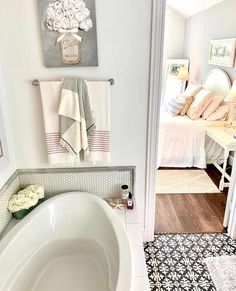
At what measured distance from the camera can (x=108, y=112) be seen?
178 cm

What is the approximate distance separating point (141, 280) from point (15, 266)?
83cm

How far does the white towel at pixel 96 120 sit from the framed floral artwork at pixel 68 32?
0.16 metres

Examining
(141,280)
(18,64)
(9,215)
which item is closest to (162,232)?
(141,280)

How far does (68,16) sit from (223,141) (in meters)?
2.16

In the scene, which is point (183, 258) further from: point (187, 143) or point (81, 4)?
point (81, 4)

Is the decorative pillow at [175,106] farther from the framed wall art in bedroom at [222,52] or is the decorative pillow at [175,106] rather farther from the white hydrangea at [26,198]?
the white hydrangea at [26,198]

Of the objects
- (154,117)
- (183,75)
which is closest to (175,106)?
(183,75)

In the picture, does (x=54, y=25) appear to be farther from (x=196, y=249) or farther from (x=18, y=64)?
(x=196, y=249)

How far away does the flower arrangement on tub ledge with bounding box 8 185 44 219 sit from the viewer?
1805 mm

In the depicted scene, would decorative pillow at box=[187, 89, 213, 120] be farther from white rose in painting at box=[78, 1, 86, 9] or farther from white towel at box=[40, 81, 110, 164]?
white rose in painting at box=[78, 1, 86, 9]

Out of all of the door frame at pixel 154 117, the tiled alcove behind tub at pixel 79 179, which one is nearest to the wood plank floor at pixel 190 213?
the door frame at pixel 154 117

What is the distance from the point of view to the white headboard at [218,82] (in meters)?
3.48

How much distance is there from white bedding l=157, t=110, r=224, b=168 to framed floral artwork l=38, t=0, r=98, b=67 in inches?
77.4

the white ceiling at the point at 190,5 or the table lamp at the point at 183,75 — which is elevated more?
the white ceiling at the point at 190,5
